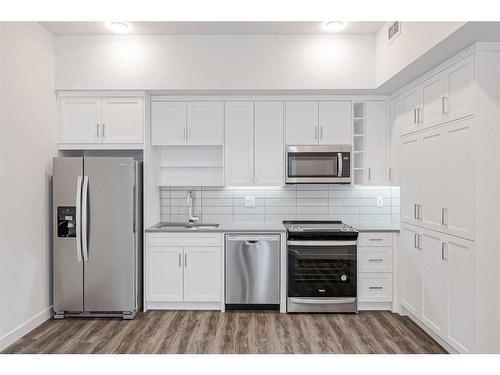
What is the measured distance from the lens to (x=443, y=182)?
2.92m

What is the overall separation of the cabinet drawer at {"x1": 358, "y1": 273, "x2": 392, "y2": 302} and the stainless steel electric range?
15 cm

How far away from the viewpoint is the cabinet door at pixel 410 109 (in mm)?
3416

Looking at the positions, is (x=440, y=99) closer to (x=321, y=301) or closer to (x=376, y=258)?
(x=376, y=258)

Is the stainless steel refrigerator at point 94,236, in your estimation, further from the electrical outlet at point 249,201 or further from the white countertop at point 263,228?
the electrical outlet at point 249,201

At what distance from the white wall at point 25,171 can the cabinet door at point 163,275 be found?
3.18ft

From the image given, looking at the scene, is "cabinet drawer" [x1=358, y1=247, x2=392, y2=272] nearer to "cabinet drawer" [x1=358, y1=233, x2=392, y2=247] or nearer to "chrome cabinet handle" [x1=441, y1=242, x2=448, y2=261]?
"cabinet drawer" [x1=358, y1=233, x2=392, y2=247]

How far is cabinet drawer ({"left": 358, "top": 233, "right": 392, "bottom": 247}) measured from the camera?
391 centimetres

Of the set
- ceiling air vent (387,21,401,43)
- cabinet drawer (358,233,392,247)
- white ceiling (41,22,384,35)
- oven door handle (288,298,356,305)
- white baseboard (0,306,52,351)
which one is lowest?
white baseboard (0,306,52,351)

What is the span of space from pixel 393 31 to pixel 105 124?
9.63 ft

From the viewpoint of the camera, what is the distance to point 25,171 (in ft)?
10.9

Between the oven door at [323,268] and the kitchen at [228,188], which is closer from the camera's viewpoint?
the kitchen at [228,188]

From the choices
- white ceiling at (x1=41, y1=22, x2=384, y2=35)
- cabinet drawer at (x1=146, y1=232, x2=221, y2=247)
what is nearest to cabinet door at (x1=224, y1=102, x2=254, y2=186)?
cabinet drawer at (x1=146, y1=232, x2=221, y2=247)

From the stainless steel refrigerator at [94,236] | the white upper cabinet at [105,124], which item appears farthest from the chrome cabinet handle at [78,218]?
the white upper cabinet at [105,124]

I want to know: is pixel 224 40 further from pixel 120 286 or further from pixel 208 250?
pixel 120 286
